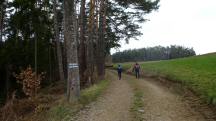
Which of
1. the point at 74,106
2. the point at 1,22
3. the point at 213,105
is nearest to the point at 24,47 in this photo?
the point at 1,22

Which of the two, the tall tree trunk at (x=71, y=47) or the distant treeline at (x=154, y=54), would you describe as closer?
the tall tree trunk at (x=71, y=47)

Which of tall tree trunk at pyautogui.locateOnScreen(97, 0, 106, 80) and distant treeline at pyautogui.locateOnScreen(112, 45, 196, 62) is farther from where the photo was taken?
distant treeline at pyautogui.locateOnScreen(112, 45, 196, 62)

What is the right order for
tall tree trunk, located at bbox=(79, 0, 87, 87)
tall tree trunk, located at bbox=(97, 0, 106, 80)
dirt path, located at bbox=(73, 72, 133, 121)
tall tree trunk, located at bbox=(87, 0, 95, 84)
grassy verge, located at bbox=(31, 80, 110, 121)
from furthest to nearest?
tall tree trunk, located at bbox=(97, 0, 106, 80)
tall tree trunk, located at bbox=(79, 0, 87, 87)
tall tree trunk, located at bbox=(87, 0, 95, 84)
grassy verge, located at bbox=(31, 80, 110, 121)
dirt path, located at bbox=(73, 72, 133, 121)

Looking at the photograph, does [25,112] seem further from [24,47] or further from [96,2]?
[24,47]

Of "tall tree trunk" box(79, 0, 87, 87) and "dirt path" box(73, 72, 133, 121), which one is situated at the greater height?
"tall tree trunk" box(79, 0, 87, 87)

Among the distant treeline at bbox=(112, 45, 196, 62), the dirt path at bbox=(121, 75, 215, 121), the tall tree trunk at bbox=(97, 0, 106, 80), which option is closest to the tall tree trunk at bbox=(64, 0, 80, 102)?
the dirt path at bbox=(121, 75, 215, 121)

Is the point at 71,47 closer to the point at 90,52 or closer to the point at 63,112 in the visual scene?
the point at 63,112

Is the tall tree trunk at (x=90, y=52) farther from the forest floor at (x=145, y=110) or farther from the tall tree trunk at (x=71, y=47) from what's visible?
the tall tree trunk at (x=71, y=47)

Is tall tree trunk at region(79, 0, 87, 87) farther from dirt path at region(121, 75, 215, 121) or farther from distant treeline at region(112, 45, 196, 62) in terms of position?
distant treeline at region(112, 45, 196, 62)

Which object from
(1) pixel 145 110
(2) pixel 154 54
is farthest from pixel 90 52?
(2) pixel 154 54

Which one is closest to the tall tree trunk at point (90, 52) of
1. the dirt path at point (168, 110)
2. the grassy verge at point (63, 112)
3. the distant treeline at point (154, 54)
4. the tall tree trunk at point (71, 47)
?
the dirt path at point (168, 110)

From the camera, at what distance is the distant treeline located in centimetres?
10244

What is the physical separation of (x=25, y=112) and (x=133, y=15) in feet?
76.2

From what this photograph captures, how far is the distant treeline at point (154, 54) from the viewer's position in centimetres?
10244
